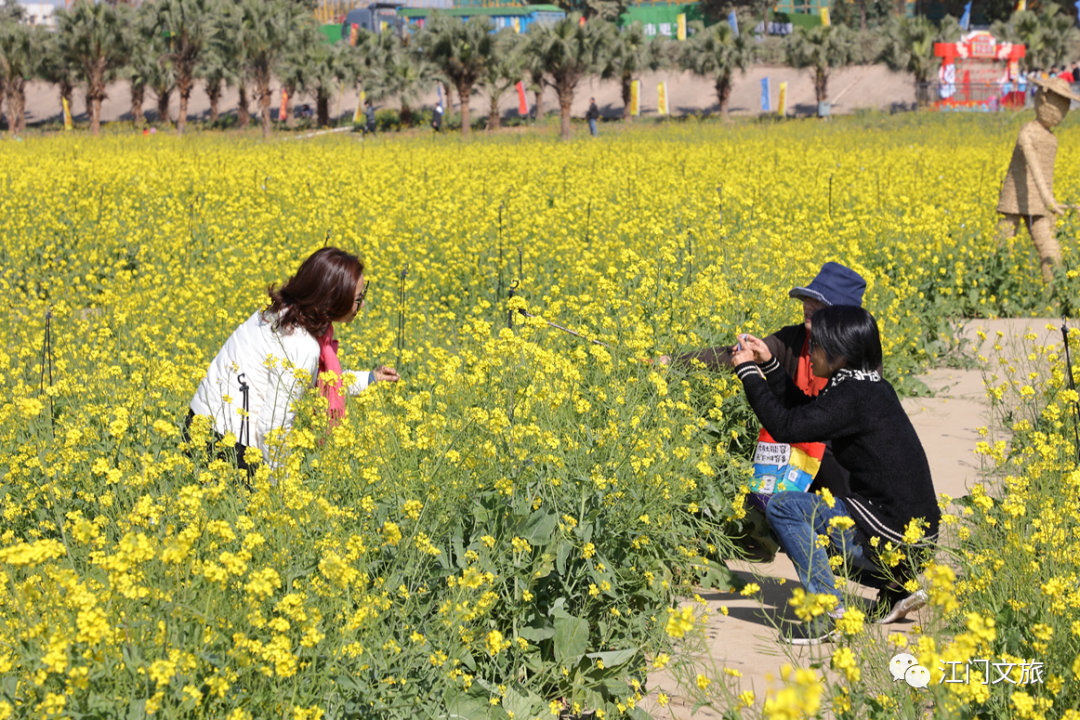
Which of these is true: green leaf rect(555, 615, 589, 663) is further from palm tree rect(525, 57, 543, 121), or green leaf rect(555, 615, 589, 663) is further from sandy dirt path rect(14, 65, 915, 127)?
sandy dirt path rect(14, 65, 915, 127)

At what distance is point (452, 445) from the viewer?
10.0 ft

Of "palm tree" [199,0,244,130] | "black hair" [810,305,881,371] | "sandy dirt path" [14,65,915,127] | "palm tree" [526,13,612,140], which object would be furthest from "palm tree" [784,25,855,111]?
"black hair" [810,305,881,371]

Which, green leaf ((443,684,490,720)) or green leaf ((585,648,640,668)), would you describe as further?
green leaf ((585,648,640,668))

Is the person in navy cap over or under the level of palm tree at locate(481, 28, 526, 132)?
under

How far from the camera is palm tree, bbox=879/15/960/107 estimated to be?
44.7 m

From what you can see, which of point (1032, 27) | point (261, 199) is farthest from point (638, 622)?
point (1032, 27)

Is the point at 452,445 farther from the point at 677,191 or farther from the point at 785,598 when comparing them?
the point at 677,191

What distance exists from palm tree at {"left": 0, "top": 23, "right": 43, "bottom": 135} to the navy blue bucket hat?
50323 mm

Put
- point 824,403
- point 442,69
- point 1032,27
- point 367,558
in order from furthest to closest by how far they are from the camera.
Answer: point 1032,27
point 442,69
point 824,403
point 367,558

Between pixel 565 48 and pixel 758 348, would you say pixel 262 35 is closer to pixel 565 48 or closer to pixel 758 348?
pixel 565 48

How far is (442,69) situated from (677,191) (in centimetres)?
3269

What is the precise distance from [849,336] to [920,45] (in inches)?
1869

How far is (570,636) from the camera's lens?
9.61ft

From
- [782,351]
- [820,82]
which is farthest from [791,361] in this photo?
[820,82]
